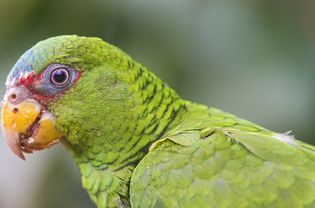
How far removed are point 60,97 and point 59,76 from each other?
0.06m

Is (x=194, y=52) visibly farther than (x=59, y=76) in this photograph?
Yes

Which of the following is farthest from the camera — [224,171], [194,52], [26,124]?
[194,52]

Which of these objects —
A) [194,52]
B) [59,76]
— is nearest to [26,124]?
[59,76]

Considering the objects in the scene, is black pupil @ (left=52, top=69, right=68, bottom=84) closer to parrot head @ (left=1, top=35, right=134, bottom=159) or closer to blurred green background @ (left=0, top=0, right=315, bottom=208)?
parrot head @ (left=1, top=35, right=134, bottom=159)

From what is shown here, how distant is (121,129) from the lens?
1.64 metres

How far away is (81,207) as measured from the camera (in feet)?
8.67

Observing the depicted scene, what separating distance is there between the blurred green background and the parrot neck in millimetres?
761

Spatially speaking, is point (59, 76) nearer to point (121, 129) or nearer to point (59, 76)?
point (59, 76)

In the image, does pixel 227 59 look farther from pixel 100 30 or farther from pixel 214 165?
pixel 214 165

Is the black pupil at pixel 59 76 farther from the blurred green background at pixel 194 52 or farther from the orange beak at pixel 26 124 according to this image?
the blurred green background at pixel 194 52

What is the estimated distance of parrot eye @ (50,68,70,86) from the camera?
1631 mm

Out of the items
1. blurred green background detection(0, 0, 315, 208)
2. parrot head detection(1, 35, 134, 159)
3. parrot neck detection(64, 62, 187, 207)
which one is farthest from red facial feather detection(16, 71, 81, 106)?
blurred green background detection(0, 0, 315, 208)

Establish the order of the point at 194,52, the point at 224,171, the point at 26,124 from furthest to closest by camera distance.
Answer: the point at 194,52 → the point at 26,124 → the point at 224,171

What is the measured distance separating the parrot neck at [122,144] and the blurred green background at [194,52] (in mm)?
761
